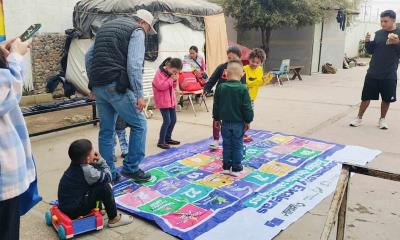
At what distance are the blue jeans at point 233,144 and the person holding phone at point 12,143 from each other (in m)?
2.78

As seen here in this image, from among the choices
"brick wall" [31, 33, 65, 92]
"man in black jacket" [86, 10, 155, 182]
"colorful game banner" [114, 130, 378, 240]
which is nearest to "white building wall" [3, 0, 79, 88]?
"brick wall" [31, 33, 65, 92]

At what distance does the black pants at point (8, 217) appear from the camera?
204cm

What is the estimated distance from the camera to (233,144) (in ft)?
15.4

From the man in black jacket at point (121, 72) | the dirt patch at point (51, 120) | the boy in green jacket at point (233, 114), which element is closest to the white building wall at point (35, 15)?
the dirt patch at point (51, 120)

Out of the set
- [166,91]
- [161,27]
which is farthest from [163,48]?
[166,91]

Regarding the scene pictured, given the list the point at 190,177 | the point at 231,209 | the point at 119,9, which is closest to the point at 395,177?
the point at 231,209

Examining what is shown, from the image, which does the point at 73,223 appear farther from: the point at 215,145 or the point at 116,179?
the point at 215,145

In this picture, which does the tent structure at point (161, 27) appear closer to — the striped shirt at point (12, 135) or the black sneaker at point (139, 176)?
the black sneaker at point (139, 176)

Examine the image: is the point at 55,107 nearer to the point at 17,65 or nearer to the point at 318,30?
the point at 17,65

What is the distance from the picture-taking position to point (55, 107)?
6.41 metres

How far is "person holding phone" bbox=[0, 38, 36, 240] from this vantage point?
1.94 meters

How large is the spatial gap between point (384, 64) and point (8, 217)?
6.56m

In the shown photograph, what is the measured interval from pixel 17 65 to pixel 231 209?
2374 millimetres

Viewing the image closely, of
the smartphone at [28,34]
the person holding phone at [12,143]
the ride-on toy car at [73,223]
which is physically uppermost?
the smartphone at [28,34]
